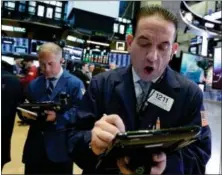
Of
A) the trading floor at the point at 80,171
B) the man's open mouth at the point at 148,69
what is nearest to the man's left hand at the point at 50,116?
the trading floor at the point at 80,171

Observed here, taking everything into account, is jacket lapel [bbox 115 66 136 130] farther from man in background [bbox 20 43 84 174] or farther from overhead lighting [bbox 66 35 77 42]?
overhead lighting [bbox 66 35 77 42]

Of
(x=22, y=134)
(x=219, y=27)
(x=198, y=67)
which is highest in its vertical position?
(x=219, y=27)

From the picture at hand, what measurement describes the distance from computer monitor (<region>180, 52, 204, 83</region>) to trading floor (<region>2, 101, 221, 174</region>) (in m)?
0.53

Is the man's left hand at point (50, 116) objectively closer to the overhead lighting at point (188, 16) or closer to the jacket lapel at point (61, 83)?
the jacket lapel at point (61, 83)

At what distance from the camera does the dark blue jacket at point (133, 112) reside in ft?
2.63

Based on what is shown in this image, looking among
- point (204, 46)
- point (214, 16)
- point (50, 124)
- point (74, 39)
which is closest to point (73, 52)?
point (74, 39)

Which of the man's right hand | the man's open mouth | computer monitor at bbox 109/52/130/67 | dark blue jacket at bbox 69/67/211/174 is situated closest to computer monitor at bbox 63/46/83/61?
computer monitor at bbox 109/52/130/67

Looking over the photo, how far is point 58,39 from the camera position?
7.71 ft

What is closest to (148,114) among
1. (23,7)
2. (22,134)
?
(22,134)

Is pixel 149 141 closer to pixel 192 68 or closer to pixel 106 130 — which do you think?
pixel 106 130

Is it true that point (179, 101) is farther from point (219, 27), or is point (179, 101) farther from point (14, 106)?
point (219, 27)

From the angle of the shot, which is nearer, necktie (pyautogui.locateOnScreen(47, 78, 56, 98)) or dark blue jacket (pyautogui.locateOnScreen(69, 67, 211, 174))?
dark blue jacket (pyautogui.locateOnScreen(69, 67, 211, 174))

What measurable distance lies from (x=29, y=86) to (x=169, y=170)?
4.88ft

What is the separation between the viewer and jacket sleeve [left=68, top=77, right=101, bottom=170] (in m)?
0.77
